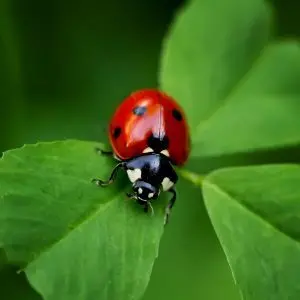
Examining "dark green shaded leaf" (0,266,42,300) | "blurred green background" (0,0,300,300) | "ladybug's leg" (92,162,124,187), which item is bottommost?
"dark green shaded leaf" (0,266,42,300)

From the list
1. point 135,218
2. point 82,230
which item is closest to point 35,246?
point 82,230

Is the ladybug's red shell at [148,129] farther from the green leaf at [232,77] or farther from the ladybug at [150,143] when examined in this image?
the green leaf at [232,77]

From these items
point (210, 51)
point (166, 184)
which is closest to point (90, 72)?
point (210, 51)

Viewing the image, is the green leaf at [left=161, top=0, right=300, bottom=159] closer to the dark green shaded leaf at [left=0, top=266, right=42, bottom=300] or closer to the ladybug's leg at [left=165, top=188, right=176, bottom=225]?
the ladybug's leg at [left=165, top=188, right=176, bottom=225]

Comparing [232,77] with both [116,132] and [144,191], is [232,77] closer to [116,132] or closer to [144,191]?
[116,132]

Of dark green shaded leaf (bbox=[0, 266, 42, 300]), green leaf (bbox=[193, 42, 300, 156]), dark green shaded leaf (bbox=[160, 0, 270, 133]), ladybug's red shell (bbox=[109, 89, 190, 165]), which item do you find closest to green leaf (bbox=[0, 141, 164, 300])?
ladybug's red shell (bbox=[109, 89, 190, 165])

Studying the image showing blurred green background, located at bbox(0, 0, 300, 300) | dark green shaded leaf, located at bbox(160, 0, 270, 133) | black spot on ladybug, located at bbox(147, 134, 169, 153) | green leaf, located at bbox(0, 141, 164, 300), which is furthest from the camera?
blurred green background, located at bbox(0, 0, 300, 300)
